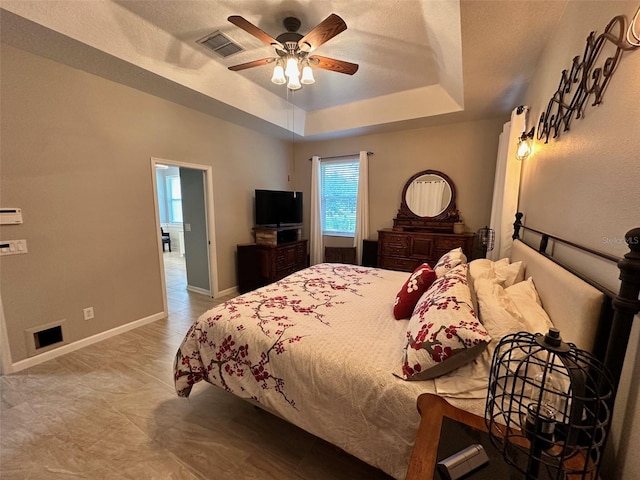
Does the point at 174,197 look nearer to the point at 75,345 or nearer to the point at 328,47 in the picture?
the point at 75,345

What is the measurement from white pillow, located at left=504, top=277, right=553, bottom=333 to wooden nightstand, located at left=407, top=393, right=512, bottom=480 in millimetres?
566

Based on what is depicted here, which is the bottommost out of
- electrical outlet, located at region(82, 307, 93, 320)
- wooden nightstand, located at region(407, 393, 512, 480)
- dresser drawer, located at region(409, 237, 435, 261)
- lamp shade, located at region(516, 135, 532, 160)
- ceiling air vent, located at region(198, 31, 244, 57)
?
electrical outlet, located at region(82, 307, 93, 320)

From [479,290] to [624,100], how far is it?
101 cm

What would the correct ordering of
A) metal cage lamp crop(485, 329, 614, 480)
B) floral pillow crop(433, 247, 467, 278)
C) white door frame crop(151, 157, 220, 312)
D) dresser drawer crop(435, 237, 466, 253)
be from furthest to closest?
dresser drawer crop(435, 237, 466, 253) → white door frame crop(151, 157, 220, 312) → floral pillow crop(433, 247, 467, 278) → metal cage lamp crop(485, 329, 614, 480)

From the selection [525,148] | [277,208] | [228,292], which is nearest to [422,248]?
[525,148]

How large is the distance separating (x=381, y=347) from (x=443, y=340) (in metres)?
0.39

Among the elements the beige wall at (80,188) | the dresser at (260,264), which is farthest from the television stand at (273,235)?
the beige wall at (80,188)

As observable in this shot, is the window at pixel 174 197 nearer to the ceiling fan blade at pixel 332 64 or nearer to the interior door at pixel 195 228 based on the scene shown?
the interior door at pixel 195 228

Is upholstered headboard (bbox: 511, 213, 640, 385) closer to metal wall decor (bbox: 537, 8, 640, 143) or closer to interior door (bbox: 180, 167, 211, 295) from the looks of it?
metal wall decor (bbox: 537, 8, 640, 143)

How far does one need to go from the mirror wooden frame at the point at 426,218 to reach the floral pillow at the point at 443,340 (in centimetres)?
289

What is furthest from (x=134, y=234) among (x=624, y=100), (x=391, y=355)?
(x=624, y=100)

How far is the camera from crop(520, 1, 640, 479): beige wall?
806 mm

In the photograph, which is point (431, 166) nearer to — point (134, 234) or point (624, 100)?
point (624, 100)

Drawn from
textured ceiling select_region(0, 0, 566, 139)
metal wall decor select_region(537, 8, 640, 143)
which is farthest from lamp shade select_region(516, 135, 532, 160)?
→ textured ceiling select_region(0, 0, 566, 139)
